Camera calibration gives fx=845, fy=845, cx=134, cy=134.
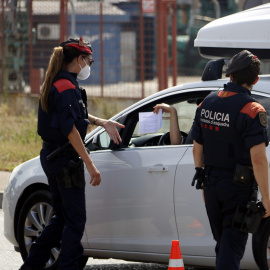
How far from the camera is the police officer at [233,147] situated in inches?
186

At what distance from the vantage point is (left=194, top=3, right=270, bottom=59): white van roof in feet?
19.5

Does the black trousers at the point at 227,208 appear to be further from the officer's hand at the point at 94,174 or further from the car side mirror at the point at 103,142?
the car side mirror at the point at 103,142

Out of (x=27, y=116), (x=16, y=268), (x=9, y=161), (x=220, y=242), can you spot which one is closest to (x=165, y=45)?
(x=27, y=116)

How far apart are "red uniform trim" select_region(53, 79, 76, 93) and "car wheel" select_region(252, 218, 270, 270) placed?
1.57m

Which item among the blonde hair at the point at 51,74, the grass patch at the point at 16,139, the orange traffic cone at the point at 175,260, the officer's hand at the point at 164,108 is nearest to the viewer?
the orange traffic cone at the point at 175,260

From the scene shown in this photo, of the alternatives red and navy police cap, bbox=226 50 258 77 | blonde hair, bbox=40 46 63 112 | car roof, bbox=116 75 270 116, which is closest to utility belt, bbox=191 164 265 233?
red and navy police cap, bbox=226 50 258 77

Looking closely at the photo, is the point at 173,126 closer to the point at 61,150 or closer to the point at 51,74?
the point at 61,150

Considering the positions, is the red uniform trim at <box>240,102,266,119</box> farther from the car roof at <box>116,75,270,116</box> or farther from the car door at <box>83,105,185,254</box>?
the car door at <box>83,105,185,254</box>

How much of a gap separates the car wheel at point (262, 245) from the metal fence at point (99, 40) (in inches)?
407

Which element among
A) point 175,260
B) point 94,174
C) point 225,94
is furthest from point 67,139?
point 225,94

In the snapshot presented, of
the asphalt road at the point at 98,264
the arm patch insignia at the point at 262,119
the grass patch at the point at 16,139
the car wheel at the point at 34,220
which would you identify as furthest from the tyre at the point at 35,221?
the grass patch at the point at 16,139

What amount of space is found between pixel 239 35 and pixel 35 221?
2114 mm

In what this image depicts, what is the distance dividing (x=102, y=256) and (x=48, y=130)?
3.77 ft

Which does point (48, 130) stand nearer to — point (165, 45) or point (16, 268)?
point (16, 268)
